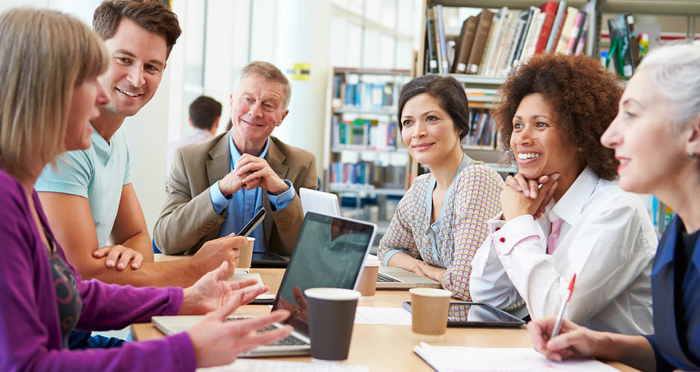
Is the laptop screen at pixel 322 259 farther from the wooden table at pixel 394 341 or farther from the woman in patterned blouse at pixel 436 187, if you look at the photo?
the woman in patterned blouse at pixel 436 187

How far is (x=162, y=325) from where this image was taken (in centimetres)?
111

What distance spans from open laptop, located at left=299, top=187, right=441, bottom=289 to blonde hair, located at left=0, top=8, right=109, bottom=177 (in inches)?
31.4

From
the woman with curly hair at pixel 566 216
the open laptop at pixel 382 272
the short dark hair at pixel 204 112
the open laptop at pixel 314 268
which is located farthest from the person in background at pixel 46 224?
the short dark hair at pixel 204 112

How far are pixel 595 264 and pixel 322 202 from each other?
2.38 ft

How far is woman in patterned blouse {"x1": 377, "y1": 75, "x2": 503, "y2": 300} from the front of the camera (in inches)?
78.6

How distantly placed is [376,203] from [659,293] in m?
5.10

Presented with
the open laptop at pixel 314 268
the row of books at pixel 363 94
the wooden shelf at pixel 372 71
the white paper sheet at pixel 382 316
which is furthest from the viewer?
the row of books at pixel 363 94

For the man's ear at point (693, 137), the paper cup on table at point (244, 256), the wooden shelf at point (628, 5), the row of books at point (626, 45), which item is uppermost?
the wooden shelf at point (628, 5)

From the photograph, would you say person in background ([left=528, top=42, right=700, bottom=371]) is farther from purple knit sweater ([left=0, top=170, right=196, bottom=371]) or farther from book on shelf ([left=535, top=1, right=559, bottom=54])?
book on shelf ([left=535, top=1, right=559, bottom=54])

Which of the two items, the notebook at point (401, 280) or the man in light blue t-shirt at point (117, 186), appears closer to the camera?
the man in light blue t-shirt at point (117, 186)

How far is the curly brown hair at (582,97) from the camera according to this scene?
5.41 ft

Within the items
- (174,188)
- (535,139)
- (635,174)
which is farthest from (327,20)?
(635,174)

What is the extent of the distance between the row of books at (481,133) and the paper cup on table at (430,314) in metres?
2.69

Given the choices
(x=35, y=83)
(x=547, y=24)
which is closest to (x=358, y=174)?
(x=547, y=24)
